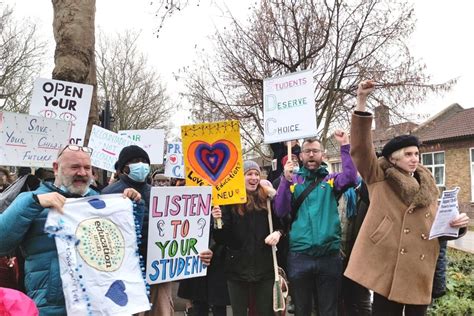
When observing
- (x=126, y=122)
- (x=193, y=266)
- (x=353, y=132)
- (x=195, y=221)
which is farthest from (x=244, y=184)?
(x=126, y=122)

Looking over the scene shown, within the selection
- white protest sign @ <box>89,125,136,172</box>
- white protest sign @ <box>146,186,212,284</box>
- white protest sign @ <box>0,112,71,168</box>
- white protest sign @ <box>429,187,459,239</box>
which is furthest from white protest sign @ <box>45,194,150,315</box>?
white protest sign @ <box>89,125,136,172</box>

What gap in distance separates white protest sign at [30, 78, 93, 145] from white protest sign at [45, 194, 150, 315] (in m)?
2.40

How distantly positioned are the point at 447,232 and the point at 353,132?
3.31ft

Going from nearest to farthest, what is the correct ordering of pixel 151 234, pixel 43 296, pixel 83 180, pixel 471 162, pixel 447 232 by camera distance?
pixel 43 296 < pixel 83 180 < pixel 447 232 < pixel 151 234 < pixel 471 162

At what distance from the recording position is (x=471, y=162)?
24641 mm

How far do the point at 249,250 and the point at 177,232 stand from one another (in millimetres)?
747

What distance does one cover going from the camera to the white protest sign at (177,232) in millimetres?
3795

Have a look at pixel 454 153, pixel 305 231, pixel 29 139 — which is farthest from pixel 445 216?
pixel 454 153

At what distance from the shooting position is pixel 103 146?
6.41 metres

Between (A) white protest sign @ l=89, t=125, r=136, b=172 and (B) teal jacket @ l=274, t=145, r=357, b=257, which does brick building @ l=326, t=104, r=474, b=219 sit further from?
(B) teal jacket @ l=274, t=145, r=357, b=257

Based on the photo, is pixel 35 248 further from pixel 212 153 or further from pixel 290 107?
pixel 290 107

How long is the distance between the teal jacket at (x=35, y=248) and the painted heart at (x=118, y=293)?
28 centimetres

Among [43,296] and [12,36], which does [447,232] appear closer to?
[43,296]

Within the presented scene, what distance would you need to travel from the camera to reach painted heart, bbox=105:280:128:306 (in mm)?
2973
